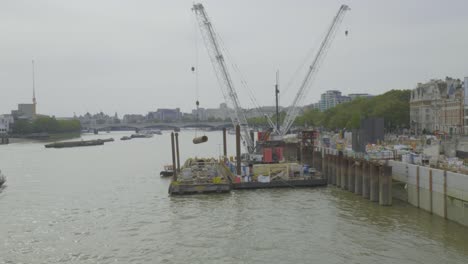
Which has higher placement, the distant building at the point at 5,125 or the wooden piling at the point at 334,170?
the distant building at the point at 5,125

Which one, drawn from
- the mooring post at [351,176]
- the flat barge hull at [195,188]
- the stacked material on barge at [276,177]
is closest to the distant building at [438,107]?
the stacked material on barge at [276,177]

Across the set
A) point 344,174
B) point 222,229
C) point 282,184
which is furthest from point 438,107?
point 222,229

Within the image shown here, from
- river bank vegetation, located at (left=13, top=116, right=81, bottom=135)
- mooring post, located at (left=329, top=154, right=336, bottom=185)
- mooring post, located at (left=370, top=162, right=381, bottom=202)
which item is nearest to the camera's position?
mooring post, located at (left=370, top=162, right=381, bottom=202)

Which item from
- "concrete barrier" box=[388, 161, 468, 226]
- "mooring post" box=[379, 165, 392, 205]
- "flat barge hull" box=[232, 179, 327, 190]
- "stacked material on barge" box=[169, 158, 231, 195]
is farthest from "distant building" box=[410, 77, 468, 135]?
"stacked material on barge" box=[169, 158, 231, 195]

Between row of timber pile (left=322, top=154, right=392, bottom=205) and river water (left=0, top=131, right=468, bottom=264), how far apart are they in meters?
0.75

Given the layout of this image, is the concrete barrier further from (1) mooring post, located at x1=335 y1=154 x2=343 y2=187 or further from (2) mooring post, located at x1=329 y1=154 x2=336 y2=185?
(2) mooring post, located at x1=329 y1=154 x2=336 y2=185

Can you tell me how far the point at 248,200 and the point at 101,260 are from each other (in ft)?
45.6

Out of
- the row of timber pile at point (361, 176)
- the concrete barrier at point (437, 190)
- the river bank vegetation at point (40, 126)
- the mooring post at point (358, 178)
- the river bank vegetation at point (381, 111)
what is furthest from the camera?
the river bank vegetation at point (40, 126)

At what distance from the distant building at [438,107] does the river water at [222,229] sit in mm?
48029

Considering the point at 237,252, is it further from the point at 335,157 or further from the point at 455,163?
the point at 335,157

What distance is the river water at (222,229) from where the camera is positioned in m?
20.4

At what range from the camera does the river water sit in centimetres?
2041

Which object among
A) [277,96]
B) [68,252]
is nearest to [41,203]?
[68,252]

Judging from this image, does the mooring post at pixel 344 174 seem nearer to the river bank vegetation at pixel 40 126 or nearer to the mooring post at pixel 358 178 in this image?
the mooring post at pixel 358 178
